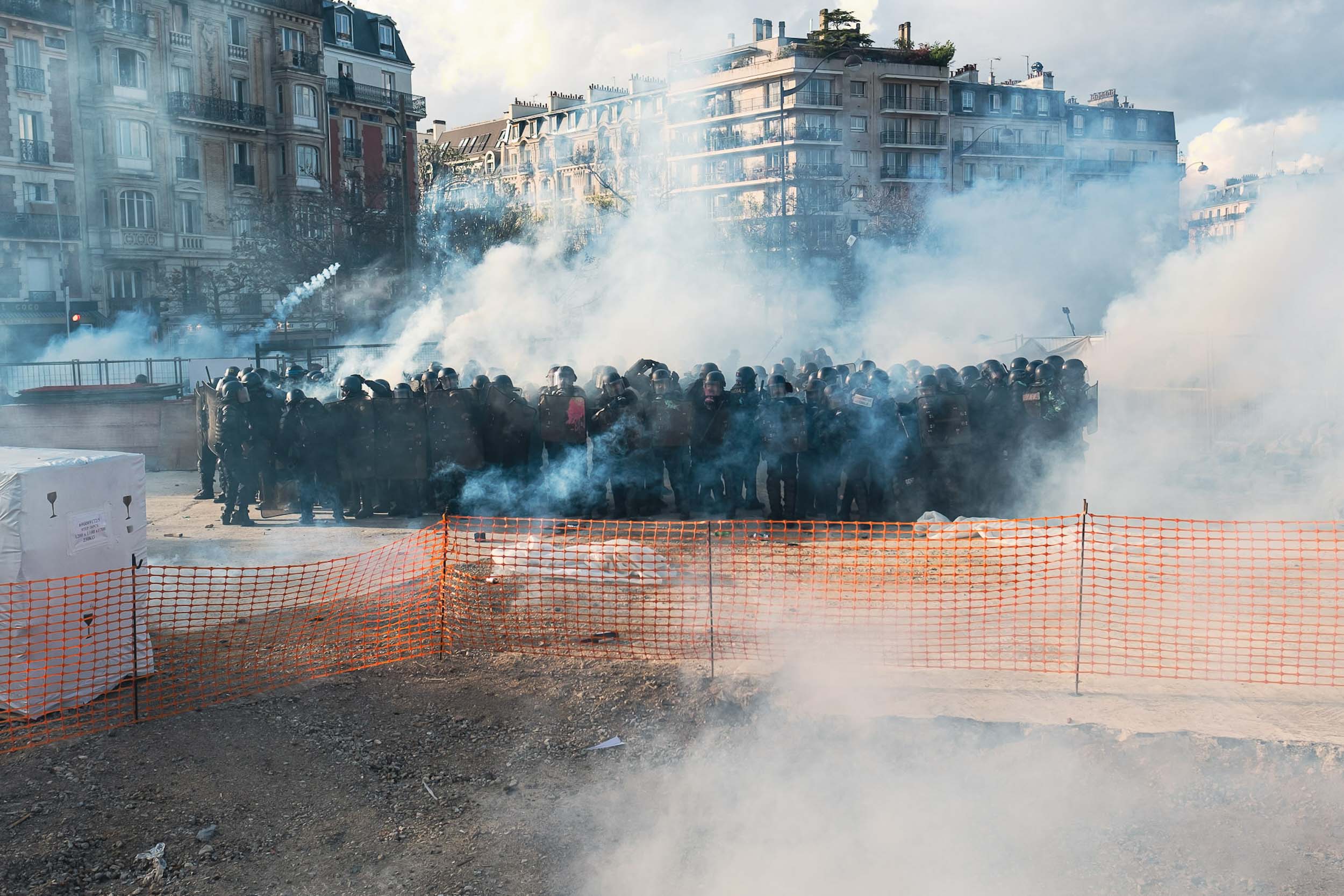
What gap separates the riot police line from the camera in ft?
35.9

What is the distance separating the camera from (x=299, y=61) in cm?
3969

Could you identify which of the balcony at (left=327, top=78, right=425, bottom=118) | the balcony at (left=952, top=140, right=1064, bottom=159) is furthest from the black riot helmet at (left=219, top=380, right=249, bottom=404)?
the balcony at (left=952, top=140, right=1064, bottom=159)

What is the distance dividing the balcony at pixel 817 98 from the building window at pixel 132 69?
26.3m

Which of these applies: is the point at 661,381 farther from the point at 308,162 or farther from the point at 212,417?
the point at 308,162

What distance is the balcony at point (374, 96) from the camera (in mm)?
42750

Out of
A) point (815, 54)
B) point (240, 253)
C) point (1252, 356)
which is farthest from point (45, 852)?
point (815, 54)

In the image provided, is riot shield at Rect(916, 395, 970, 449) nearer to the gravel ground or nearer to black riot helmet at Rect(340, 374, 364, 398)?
the gravel ground

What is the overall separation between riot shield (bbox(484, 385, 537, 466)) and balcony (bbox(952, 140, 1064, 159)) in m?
36.4

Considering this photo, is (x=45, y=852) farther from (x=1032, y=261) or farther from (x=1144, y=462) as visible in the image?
(x=1032, y=261)

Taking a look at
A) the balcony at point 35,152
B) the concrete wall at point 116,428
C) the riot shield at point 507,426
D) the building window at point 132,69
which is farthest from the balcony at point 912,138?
the riot shield at point 507,426

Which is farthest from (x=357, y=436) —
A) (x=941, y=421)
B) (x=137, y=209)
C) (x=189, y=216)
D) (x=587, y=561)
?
(x=189, y=216)

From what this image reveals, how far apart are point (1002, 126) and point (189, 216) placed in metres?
37.1

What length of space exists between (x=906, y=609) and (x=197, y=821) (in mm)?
4854

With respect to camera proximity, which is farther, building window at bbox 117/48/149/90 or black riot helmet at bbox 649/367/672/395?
building window at bbox 117/48/149/90
